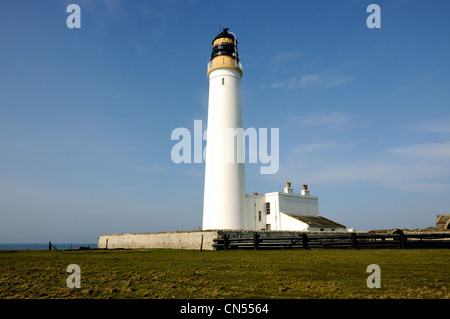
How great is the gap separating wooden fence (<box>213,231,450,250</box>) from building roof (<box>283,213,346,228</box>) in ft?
40.7

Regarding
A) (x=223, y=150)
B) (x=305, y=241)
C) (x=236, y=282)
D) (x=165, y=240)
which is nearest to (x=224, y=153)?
(x=223, y=150)

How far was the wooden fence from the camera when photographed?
1905 cm

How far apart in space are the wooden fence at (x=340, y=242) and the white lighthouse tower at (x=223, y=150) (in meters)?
4.77

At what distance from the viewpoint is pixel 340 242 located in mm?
20359

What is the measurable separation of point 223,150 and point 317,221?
15905mm

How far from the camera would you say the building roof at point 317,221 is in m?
34.9

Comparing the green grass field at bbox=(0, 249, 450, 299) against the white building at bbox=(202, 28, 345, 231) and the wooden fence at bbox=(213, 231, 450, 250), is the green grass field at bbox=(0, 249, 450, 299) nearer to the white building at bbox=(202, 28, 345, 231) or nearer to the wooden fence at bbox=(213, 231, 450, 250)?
the wooden fence at bbox=(213, 231, 450, 250)

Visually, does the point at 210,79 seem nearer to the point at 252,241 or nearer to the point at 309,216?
the point at 252,241

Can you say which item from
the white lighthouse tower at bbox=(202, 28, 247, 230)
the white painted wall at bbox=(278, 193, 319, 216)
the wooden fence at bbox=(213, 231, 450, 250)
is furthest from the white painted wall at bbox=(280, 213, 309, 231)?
the wooden fence at bbox=(213, 231, 450, 250)

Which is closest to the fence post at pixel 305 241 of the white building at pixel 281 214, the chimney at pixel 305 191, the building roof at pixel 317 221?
the white building at pixel 281 214

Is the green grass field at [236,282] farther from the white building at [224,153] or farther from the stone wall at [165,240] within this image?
the white building at [224,153]
